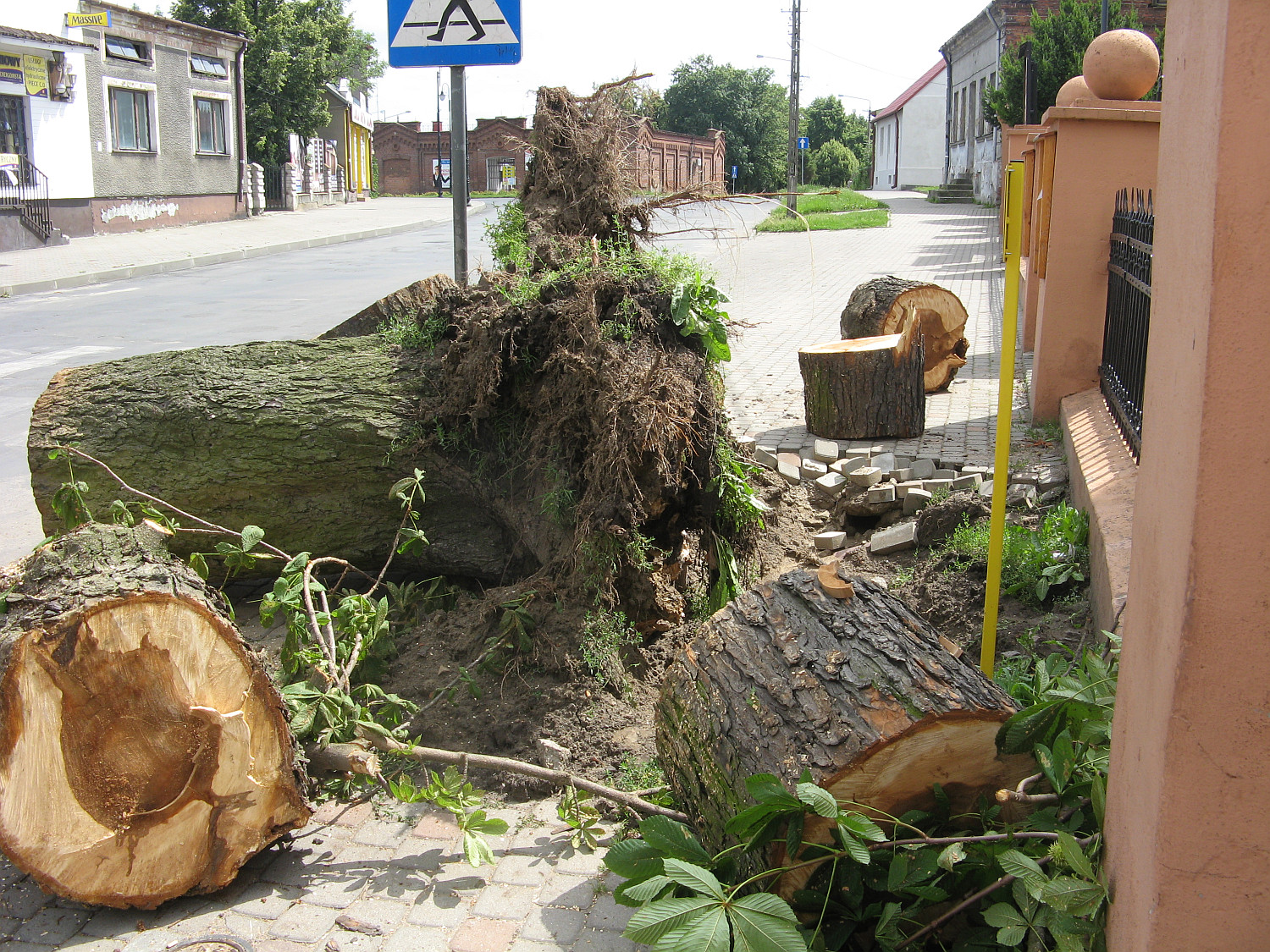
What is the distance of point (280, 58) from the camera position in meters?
37.5

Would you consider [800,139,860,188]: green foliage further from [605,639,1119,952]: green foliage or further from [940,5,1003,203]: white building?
[605,639,1119,952]: green foliage

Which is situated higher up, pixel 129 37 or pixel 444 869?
pixel 129 37

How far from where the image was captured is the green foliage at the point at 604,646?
3.81 meters

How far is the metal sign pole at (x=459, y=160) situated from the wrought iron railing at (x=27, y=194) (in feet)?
69.8

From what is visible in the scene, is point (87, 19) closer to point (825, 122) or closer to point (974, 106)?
point (974, 106)

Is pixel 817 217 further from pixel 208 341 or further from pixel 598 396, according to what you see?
pixel 598 396

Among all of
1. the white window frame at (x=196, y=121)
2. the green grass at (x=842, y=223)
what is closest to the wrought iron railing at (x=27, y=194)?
the white window frame at (x=196, y=121)

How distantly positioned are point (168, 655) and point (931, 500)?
4.07 meters

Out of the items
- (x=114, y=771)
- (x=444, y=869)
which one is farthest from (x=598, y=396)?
(x=114, y=771)

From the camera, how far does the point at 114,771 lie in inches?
107

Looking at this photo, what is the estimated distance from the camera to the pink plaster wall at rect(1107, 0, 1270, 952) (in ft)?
4.93

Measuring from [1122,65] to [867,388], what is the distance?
8.55ft

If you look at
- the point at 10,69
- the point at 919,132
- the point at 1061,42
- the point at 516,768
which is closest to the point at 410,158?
the point at 919,132

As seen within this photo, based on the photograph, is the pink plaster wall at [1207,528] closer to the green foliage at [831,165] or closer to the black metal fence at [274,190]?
the black metal fence at [274,190]
